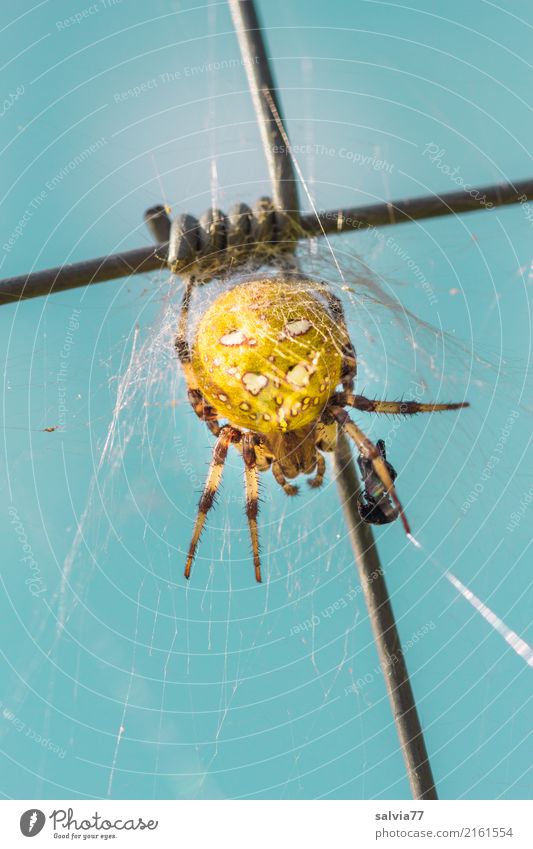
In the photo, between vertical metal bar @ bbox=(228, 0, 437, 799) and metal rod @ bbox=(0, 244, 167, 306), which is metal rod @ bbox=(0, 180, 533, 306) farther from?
vertical metal bar @ bbox=(228, 0, 437, 799)

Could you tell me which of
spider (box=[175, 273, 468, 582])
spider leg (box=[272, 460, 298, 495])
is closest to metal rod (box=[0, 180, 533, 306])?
spider (box=[175, 273, 468, 582])

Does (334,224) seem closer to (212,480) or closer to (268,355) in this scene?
(268,355)

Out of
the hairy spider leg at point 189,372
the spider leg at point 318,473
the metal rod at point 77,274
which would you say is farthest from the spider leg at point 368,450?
the metal rod at point 77,274

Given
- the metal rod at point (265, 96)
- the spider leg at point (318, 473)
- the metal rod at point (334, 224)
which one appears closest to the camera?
the metal rod at point (334, 224)

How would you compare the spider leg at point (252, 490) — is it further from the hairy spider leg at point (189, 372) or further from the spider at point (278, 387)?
the hairy spider leg at point (189, 372)

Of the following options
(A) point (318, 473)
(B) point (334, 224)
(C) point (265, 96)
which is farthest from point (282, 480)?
(C) point (265, 96)

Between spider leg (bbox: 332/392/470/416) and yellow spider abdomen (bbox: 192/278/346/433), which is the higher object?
yellow spider abdomen (bbox: 192/278/346/433)
